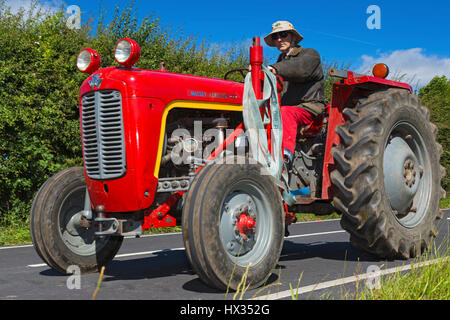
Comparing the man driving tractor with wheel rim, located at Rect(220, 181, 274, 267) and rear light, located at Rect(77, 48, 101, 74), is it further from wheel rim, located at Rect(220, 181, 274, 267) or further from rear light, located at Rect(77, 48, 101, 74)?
rear light, located at Rect(77, 48, 101, 74)

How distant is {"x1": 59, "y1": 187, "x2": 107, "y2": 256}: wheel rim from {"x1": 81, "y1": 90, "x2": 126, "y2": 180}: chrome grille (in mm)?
500

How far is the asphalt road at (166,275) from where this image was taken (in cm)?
396

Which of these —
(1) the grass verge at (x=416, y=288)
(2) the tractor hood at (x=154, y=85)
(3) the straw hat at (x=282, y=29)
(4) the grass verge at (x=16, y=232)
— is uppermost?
(3) the straw hat at (x=282, y=29)

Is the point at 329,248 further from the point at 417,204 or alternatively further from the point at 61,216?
the point at 61,216

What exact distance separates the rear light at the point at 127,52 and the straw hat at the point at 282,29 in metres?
1.97

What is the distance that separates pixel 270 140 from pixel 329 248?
8.86 feet

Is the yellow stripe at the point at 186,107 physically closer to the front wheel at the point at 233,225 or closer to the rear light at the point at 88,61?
the front wheel at the point at 233,225

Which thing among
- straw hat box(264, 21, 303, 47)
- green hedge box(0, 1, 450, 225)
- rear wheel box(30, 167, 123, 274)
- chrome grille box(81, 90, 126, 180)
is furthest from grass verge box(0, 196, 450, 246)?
straw hat box(264, 21, 303, 47)

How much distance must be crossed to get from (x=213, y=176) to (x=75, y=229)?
1701mm

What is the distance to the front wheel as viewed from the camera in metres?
3.76

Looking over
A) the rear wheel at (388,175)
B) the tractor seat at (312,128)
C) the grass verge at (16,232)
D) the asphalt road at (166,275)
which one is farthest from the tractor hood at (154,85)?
the grass verge at (16,232)

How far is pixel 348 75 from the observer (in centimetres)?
561

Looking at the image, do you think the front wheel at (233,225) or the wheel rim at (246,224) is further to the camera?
the wheel rim at (246,224)

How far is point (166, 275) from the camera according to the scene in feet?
16.0
